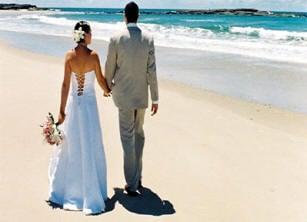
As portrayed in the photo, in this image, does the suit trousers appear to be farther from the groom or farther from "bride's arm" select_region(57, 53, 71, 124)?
"bride's arm" select_region(57, 53, 71, 124)

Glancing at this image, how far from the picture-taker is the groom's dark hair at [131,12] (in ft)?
17.0

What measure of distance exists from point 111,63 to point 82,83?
0.37 metres

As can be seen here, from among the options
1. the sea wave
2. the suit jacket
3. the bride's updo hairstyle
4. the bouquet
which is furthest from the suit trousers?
the sea wave

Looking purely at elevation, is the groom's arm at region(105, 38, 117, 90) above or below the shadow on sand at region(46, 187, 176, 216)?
above

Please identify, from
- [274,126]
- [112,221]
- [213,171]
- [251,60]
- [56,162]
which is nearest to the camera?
[112,221]

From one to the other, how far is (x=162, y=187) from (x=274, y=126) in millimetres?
3749

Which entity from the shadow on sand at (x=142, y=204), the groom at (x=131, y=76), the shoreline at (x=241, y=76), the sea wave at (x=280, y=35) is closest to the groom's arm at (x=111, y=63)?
the groom at (x=131, y=76)

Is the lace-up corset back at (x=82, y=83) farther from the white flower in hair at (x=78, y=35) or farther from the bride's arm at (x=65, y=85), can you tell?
the white flower in hair at (x=78, y=35)

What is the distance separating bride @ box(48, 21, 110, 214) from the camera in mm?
5062

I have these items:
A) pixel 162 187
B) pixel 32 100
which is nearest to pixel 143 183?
pixel 162 187

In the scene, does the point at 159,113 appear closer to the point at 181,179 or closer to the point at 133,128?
the point at 181,179

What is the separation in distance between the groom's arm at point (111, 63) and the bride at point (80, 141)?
13 cm

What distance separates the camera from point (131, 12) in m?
5.20

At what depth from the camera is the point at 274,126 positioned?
888cm
